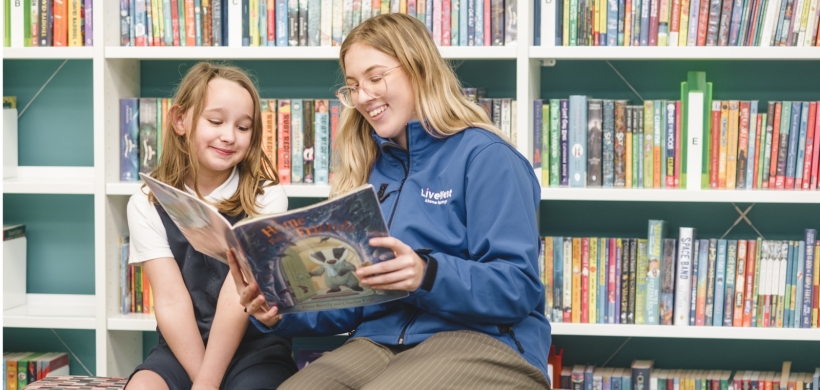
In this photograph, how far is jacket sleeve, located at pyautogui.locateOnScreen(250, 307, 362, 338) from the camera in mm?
1403

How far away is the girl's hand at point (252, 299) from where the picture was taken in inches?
49.1

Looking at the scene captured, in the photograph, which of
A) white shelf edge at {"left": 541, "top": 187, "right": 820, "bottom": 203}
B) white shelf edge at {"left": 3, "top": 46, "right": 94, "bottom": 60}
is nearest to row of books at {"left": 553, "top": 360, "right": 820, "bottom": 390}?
white shelf edge at {"left": 541, "top": 187, "right": 820, "bottom": 203}

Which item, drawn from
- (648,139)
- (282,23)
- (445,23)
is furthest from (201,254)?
(648,139)

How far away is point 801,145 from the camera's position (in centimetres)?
191

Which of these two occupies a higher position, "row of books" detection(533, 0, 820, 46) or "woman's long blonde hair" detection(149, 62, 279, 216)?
"row of books" detection(533, 0, 820, 46)

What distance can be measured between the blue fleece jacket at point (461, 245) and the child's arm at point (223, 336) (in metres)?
0.11

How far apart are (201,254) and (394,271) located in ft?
1.87

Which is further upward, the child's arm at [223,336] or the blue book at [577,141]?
the blue book at [577,141]

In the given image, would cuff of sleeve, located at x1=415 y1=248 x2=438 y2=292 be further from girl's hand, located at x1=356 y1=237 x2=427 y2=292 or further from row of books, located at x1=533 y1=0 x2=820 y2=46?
row of books, located at x1=533 y1=0 x2=820 y2=46

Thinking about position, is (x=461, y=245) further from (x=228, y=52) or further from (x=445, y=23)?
(x=228, y=52)

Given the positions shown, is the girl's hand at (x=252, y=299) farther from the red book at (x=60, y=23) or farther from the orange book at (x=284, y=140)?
the red book at (x=60, y=23)

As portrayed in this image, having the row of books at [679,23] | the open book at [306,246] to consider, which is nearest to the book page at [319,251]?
the open book at [306,246]

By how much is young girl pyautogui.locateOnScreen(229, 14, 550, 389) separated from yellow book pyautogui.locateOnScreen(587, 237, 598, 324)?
0.63 meters

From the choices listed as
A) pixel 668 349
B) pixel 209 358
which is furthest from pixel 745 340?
pixel 209 358
